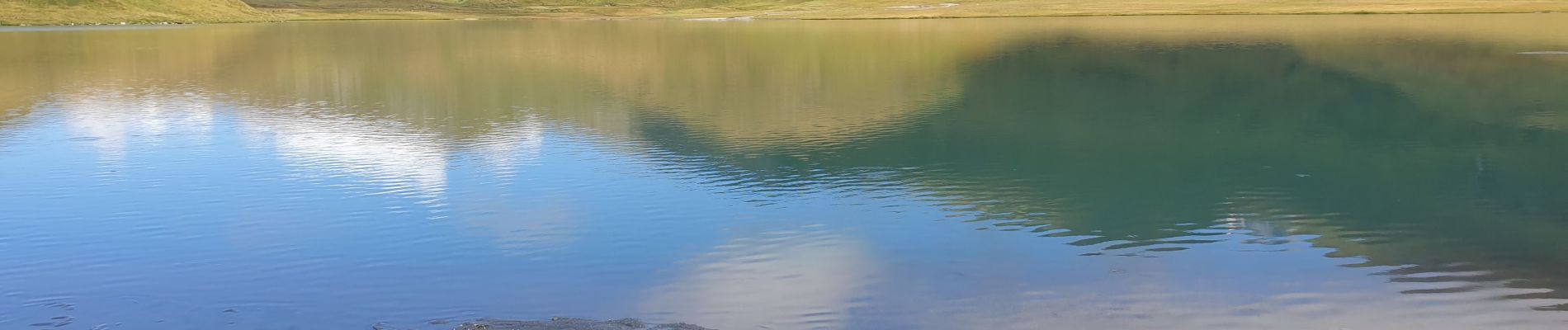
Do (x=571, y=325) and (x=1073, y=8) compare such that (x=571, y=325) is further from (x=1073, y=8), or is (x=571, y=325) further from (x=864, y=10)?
(x=864, y=10)

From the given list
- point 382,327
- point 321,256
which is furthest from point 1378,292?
point 321,256

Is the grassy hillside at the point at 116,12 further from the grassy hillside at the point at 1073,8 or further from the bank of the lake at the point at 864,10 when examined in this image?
the grassy hillside at the point at 1073,8

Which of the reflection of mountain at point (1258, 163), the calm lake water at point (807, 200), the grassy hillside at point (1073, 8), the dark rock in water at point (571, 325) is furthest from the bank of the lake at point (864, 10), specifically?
the dark rock in water at point (571, 325)

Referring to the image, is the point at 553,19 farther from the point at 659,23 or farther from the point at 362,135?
the point at 362,135

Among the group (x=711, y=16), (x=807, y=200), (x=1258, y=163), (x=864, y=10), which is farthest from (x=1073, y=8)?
(x=807, y=200)

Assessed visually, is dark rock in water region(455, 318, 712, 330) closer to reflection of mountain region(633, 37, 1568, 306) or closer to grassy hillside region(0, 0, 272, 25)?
reflection of mountain region(633, 37, 1568, 306)

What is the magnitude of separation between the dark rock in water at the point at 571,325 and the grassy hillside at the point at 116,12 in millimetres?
156595

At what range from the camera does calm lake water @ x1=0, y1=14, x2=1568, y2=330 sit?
18094 mm

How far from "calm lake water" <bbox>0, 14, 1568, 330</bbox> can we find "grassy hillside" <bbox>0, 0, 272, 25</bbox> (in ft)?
338

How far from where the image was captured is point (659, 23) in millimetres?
156750

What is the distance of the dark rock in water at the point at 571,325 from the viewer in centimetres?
1505

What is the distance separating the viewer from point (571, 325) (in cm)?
1532

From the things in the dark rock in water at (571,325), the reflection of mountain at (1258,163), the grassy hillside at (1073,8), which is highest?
the grassy hillside at (1073,8)

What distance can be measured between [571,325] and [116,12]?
166 m
